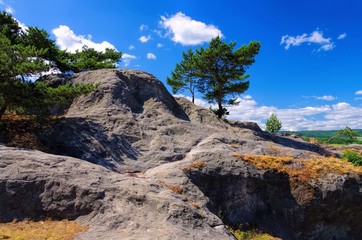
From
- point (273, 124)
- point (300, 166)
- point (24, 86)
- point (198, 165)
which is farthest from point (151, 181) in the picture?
Answer: point (273, 124)

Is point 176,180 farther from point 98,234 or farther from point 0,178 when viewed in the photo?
point 0,178

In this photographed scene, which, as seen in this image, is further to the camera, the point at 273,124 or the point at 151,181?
the point at 273,124

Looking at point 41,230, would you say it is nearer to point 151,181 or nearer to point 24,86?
point 151,181

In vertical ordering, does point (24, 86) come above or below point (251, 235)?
above

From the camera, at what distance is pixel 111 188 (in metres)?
14.3

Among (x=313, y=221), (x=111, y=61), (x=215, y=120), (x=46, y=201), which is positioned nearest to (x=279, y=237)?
(x=313, y=221)

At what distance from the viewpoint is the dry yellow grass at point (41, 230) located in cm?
1100

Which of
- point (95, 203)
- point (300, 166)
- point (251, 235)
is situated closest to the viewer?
point (95, 203)

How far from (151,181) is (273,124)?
116421 mm

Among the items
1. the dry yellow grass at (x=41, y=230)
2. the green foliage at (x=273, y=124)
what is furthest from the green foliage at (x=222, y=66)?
the green foliage at (x=273, y=124)

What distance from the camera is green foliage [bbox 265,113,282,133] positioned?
124312mm

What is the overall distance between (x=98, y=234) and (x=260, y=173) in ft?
46.0

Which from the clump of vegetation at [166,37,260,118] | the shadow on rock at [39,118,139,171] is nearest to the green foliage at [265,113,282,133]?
the clump of vegetation at [166,37,260,118]

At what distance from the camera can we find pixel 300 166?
24.3 metres
